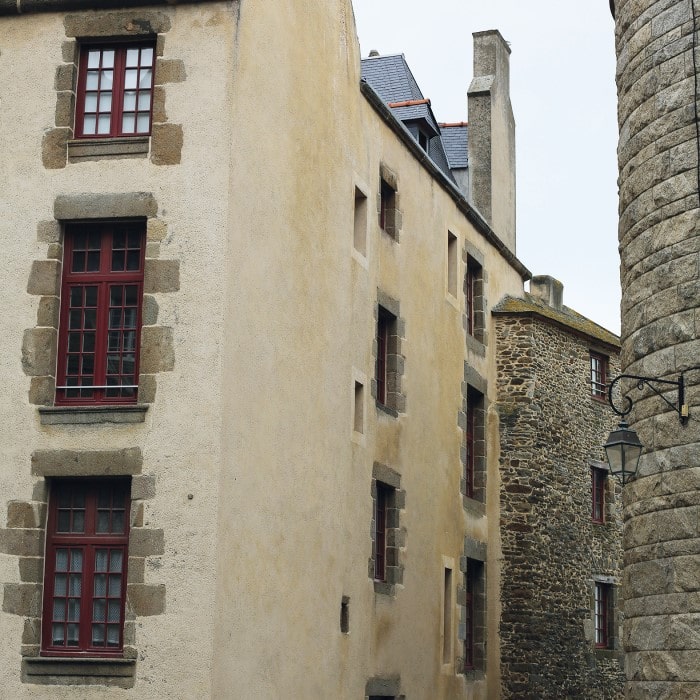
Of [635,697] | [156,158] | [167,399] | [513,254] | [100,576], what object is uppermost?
[513,254]

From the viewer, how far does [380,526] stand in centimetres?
1784

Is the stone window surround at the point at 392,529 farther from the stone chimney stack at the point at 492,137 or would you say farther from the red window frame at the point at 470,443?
the stone chimney stack at the point at 492,137

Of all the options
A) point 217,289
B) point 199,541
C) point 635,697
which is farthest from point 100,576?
point 635,697

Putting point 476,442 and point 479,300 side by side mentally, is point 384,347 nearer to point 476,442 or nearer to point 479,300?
point 476,442

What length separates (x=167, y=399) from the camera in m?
12.9

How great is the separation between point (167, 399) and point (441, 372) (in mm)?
7666

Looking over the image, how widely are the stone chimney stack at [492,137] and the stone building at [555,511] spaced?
1.67 meters

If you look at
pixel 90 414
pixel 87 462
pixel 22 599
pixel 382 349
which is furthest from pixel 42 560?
pixel 382 349

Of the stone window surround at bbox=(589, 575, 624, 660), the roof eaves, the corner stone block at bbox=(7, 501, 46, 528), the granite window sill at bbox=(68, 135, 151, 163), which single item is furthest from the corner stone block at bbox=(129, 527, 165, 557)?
the stone window surround at bbox=(589, 575, 624, 660)

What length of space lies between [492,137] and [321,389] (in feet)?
33.9

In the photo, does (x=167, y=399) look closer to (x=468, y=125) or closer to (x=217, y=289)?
(x=217, y=289)

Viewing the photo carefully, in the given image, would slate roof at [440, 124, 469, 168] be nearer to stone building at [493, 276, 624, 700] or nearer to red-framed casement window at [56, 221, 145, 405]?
stone building at [493, 276, 624, 700]

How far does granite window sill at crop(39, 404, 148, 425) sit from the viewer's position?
12914 millimetres

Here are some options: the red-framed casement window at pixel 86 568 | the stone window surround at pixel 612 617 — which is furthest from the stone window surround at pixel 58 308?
the stone window surround at pixel 612 617
